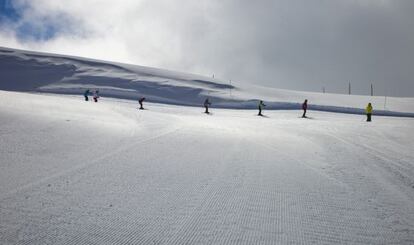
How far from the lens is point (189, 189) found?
593cm

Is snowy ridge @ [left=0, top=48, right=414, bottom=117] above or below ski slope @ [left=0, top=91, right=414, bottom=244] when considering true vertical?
above

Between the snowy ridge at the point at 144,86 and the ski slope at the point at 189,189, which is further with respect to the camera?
the snowy ridge at the point at 144,86

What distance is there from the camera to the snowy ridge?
41938 mm

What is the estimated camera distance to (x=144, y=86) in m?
49.8

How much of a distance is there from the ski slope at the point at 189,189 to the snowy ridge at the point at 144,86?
31.1m

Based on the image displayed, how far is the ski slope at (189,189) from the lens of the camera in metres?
4.41

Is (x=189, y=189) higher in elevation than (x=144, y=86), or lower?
lower

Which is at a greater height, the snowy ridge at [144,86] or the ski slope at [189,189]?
the snowy ridge at [144,86]

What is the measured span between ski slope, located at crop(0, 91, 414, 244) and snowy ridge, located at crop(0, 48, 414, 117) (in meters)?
31.1

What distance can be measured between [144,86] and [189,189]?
148 feet

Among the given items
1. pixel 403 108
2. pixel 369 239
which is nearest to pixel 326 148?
pixel 369 239

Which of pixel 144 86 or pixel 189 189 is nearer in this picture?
pixel 189 189

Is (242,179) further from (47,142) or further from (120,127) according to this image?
(120,127)

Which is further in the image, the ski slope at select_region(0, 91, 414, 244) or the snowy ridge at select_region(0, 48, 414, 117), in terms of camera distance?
the snowy ridge at select_region(0, 48, 414, 117)
